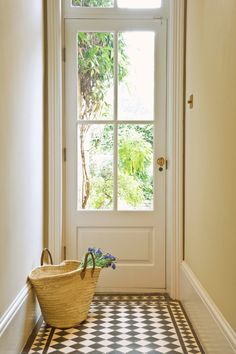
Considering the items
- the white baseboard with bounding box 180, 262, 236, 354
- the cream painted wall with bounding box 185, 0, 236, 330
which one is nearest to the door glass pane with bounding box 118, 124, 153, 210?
the cream painted wall with bounding box 185, 0, 236, 330

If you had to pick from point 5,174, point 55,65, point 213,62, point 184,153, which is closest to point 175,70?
point 184,153

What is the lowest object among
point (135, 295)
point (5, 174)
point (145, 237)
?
point (135, 295)

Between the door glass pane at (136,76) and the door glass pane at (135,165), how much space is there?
0.38 ft

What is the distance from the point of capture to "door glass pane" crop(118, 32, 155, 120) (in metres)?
3.78

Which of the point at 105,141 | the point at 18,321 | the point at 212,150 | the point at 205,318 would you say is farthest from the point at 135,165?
the point at 18,321

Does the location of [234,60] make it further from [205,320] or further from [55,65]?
[55,65]

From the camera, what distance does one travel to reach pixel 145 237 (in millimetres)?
3811

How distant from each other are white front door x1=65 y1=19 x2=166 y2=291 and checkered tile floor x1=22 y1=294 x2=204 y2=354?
432 mm

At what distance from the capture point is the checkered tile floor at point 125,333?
8.71 feet

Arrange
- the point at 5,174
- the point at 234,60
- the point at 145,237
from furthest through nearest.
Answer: the point at 145,237, the point at 5,174, the point at 234,60

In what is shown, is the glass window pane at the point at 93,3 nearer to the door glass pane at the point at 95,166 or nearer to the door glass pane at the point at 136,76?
the door glass pane at the point at 136,76

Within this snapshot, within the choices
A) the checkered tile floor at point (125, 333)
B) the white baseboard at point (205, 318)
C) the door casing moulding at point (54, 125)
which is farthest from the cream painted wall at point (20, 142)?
Result: the white baseboard at point (205, 318)

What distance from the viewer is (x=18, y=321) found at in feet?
8.29

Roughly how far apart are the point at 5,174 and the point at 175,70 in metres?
1.73
